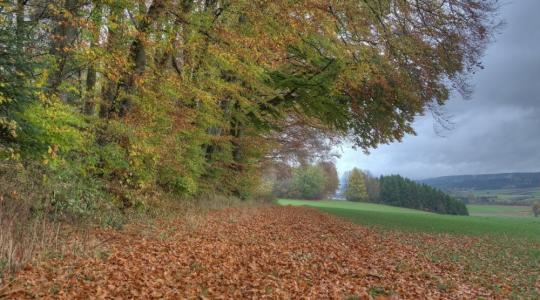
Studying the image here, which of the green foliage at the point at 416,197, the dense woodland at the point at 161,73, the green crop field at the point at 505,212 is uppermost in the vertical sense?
the dense woodland at the point at 161,73

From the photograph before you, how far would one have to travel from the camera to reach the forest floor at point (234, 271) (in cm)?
676

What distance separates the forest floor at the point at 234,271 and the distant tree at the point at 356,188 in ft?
302

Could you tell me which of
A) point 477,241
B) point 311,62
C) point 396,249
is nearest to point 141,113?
point 396,249

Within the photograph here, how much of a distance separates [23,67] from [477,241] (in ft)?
53.9

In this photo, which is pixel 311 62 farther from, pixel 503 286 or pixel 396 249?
pixel 503 286

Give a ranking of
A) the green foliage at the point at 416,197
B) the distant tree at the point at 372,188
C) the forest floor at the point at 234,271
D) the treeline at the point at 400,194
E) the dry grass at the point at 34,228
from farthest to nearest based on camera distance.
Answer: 1. the distant tree at the point at 372,188
2. the treeline at the point at 400,194
3. the green foliage at the point at 416,197
4. the dry grass at the point at 34,228
5. the forest floor at the point at 234,271

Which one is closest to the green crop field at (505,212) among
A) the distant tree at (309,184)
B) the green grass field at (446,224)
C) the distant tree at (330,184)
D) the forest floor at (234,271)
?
the distant tree at (330,184)

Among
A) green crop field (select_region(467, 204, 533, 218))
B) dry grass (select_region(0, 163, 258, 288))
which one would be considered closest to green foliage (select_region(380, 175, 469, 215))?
green crop field (select_region(467, 204, 533, 218))

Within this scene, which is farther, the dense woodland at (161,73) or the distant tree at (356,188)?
the distant tree at (356,188)

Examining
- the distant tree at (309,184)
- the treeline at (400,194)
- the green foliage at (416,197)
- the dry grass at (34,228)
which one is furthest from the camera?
the treeline at (400,194)

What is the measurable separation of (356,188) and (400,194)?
12.6 meters

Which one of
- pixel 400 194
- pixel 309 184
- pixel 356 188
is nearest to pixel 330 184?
pixel 309 184

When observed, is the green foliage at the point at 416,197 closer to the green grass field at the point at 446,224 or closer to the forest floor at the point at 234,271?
the green grass field at the point at 446,224

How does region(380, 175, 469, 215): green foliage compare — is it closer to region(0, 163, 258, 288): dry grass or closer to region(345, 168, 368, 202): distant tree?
region(345, 168, 368, 202): distant tree
